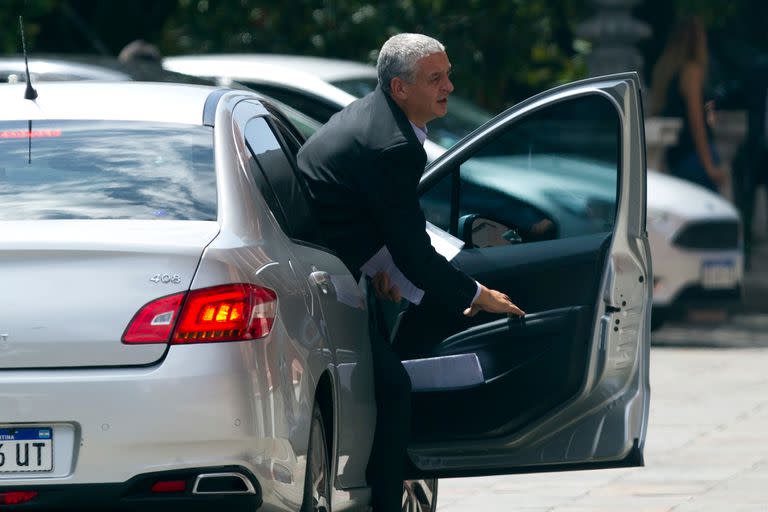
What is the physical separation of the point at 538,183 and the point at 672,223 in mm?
1465

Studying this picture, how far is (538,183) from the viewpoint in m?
11.1

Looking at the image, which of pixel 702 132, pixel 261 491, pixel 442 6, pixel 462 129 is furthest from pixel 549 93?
pixel 442 6

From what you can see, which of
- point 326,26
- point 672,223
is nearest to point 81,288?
point 672,223

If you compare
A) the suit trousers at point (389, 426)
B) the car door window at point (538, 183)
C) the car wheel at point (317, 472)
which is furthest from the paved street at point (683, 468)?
the car wheel at point (317, 472)

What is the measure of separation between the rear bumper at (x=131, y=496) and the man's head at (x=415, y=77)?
1.65 metres

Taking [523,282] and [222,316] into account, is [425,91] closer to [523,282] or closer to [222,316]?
[523,282]

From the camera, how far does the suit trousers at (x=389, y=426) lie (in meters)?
5.82

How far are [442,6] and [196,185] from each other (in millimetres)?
12607

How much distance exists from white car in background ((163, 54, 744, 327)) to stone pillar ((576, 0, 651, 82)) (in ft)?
12.3

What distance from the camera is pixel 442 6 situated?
1741 centimetres

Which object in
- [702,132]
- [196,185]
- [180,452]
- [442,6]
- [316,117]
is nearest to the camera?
[180,452]

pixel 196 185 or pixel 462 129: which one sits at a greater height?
pixel 196 185

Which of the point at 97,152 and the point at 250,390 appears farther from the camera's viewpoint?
the point at 97,152

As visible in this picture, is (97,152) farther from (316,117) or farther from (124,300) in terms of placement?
(316,117)
